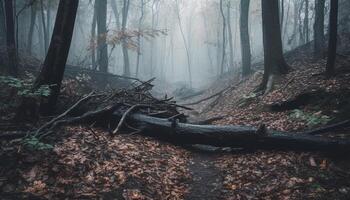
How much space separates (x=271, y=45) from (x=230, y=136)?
21.2ft

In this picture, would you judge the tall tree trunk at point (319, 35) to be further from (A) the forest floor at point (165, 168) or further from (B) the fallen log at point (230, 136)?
(B) the fallen log at point (230, 136)

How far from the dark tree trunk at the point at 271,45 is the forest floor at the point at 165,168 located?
387 cm

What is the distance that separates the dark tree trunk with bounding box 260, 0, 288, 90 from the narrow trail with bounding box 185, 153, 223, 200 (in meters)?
5.85

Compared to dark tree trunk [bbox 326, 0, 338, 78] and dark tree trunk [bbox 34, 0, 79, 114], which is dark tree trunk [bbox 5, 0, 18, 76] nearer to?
dark tree trunk [bbox 34, 0, 79, 114]

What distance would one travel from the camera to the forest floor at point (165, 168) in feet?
16.7

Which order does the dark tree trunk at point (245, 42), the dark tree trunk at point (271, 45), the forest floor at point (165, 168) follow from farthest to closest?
the dark tree trunk at point (245, 42)
the dark tree trunk at point (271, 45)
the forest floor at point (165, 168)

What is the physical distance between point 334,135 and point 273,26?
272 inches

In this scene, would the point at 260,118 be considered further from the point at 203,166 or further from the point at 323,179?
the point at 323,179

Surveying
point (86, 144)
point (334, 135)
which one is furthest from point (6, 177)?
point (334, 135)

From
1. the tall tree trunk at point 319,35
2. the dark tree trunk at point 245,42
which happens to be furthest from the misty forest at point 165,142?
the dark tree trunk at point 245,42

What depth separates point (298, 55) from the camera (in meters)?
15.8

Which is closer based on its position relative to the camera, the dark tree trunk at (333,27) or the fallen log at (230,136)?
the fallen log at (230,136)

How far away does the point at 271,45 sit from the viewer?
1245 cm

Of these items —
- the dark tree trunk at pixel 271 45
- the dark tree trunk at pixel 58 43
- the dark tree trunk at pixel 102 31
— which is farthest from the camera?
the dark tree trunk at pixel 102 31
